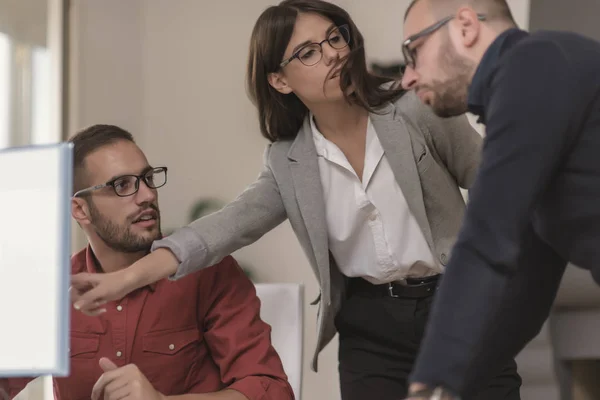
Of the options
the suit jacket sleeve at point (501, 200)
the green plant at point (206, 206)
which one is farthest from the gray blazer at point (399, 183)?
the green plant at point (206, 206)

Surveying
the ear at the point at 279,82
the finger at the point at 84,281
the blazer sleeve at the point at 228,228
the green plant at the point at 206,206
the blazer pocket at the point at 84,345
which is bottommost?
the green plant at the point at 206,206

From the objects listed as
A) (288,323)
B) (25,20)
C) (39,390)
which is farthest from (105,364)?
(25,20)

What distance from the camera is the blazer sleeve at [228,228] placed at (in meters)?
1.45

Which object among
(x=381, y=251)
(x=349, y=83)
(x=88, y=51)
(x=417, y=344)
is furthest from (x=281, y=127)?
(x=88, y=51)

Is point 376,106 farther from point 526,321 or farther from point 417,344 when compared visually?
A: point 526,321

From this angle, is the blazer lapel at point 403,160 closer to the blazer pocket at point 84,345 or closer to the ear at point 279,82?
the ear at point 279,82

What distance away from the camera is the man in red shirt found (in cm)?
154

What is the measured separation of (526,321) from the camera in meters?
1.13

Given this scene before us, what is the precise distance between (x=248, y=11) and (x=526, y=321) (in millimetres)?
2443

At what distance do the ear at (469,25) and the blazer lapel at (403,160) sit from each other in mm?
535

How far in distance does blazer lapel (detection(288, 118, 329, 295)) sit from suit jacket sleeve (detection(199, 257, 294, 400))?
0.54ft

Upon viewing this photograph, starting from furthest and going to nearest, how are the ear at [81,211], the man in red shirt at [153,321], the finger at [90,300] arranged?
the ear at [81,211], the man in red shirt at [153,321], the finger at [90,300]

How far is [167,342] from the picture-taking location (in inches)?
61.6

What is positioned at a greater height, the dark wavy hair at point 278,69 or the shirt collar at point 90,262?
the dark wavy hair at point 278,69
